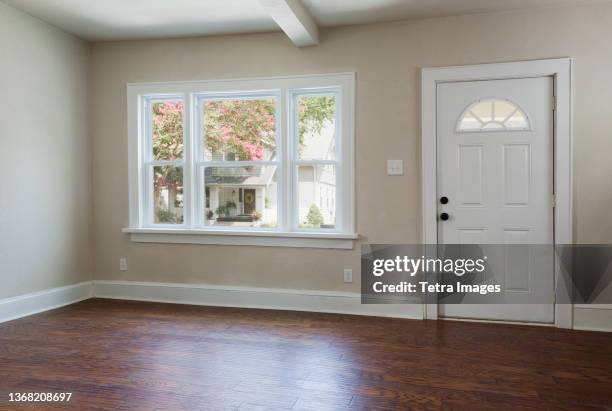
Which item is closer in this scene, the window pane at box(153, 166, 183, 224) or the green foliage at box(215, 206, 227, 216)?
the green foliage at box(215, 206, 227, 216)

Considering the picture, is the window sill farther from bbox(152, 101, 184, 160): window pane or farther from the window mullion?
bbox(152, 101, 184, 160): window pane

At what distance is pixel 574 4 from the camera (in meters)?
3.63

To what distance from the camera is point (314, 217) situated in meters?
4.32

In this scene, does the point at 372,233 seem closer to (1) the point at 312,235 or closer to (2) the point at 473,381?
(1) the point at 312,235

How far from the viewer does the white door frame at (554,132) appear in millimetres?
3660

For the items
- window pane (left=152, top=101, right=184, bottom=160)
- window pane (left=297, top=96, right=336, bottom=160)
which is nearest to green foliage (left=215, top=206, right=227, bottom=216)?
window pane (left=152, top=101, right=184, bottom=160)

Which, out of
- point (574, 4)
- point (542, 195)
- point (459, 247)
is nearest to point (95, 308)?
point (459, 247)

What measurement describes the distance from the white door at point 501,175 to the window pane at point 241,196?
158 centimetres

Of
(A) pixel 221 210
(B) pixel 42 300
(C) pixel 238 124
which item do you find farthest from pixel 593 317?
(B) pixel 42 300

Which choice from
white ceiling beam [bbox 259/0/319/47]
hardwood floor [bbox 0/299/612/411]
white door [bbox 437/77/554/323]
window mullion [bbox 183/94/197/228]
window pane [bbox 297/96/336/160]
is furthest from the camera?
window mullion [bbox 183/94/197/228]

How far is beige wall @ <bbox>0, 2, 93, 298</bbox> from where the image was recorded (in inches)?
152

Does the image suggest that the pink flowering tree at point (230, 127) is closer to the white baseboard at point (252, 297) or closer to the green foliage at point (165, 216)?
the green foliage at point (165, 216)

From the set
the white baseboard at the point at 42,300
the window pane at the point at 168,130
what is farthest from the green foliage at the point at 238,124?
the white baseboard at the point at 42,300

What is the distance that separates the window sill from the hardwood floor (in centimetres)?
66
